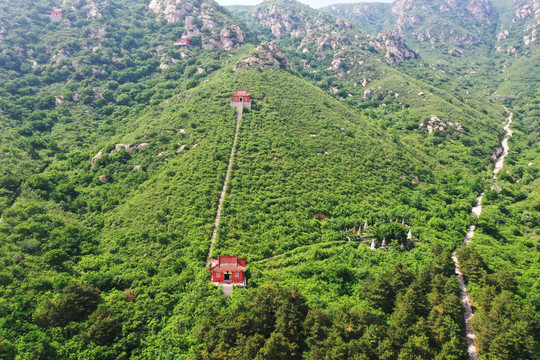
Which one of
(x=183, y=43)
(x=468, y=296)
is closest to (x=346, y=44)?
(x=183, y=43)

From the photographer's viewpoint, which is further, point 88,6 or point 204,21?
point 88,6

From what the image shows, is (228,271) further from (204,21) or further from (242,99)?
(204,21)

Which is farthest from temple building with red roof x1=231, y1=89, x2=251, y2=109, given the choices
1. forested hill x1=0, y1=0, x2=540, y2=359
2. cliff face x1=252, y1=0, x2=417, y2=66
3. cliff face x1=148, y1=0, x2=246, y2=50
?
cliff face x1=252, y1=0, x2=417, y2=66

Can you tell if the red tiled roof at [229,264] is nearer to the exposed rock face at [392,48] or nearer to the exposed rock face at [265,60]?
the exposed rock face at [265,60]

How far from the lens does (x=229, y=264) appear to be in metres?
43.9

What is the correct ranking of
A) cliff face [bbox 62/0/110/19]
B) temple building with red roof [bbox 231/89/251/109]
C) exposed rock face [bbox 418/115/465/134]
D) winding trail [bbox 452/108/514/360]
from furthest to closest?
cliff face [bbox 62/0/110/19]
exposed rock face [bbox 418/115/465/134]
temple building with red roof [bbox 231/89/251/109]
winding trail [bbox 452/108/514/360]

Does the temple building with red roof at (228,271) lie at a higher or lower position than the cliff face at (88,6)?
lower

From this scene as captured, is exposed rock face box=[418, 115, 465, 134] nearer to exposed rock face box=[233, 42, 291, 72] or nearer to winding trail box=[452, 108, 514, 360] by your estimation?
winding trail box=[452, 108, 514, 360]

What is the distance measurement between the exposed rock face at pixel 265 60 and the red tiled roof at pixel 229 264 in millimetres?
78743

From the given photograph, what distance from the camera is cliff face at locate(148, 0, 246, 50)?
13475cm

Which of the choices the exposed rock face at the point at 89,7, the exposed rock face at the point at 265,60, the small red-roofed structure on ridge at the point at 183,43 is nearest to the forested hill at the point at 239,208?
the exposed rock face at the point at 265,60

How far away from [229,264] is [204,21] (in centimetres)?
13701

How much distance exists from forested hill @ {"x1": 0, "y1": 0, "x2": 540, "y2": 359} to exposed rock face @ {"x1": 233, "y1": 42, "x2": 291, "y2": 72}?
78 centimetres

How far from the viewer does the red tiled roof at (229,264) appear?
43.2 m
